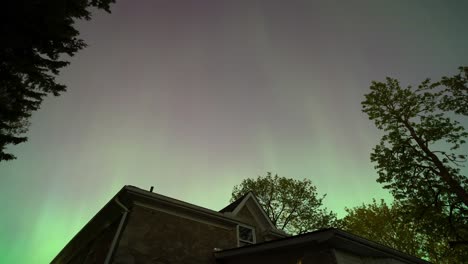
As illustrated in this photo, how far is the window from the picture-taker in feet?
40.9

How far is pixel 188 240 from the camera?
10.0 m

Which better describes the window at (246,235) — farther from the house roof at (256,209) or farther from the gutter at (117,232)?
the gutter at (117,232)

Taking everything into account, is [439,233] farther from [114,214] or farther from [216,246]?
[114,214]

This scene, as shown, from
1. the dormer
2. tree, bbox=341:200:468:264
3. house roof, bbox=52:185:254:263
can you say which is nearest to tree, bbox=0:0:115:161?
house roof, bbox=52:185:254:263

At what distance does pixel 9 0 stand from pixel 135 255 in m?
9.69

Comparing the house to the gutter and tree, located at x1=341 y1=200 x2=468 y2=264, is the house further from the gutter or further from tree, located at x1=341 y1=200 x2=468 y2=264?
tree, located at x1=341 y1=200 x2=468 y2=264

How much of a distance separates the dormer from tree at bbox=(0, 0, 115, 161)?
33.6 feet

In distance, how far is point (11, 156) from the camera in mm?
9445

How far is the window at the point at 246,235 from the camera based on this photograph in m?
12.5

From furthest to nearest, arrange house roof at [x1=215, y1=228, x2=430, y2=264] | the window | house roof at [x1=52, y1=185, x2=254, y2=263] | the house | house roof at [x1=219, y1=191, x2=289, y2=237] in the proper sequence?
house roof at [x1=219, y1=191, x2=289, y2=237] < the window < house roof at [x1=52, y1=185, x2=254, y2=263] < the house < house roof at [x1=215, y1=228, x2=430, y2=264]

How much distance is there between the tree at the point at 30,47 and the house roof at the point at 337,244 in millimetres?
10455

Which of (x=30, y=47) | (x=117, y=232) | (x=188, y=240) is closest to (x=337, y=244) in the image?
(x=188, y=240)

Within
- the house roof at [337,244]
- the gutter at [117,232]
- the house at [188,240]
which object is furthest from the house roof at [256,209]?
the gutter at [117,232]

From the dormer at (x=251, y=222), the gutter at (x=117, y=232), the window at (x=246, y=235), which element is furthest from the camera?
the dormer at (x=251, y=222)
